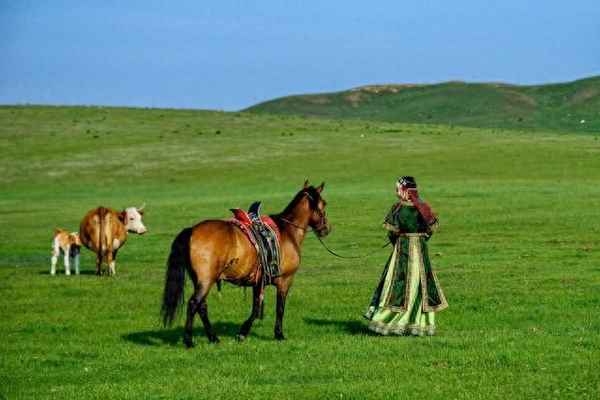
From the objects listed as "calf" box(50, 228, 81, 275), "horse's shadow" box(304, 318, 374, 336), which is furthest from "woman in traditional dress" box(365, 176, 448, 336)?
"calf" box(50, 228, 81, 275)

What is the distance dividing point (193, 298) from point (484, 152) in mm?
50985

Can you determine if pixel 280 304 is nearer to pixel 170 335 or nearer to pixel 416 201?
pixel 170 335

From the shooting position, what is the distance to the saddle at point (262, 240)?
14.9 m

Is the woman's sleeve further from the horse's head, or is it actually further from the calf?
the calf

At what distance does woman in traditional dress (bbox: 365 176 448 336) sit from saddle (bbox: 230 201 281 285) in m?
1.62

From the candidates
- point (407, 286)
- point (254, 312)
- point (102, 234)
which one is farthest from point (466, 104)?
point (254, 312)

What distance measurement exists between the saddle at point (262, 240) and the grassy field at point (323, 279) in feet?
3.46

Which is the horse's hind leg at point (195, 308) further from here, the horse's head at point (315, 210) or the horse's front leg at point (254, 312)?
the horse's head at point (315, 210)

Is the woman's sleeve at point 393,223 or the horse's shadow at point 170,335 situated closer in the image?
the horse's shadow at point 170,335

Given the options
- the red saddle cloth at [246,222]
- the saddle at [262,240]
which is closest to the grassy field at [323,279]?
the saddle at [262,240]

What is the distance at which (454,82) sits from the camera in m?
148

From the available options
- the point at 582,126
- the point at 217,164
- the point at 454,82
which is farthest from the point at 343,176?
the point at 454,82

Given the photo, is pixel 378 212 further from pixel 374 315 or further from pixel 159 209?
pixel 374 315

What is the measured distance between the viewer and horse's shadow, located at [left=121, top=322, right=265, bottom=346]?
15234mm
